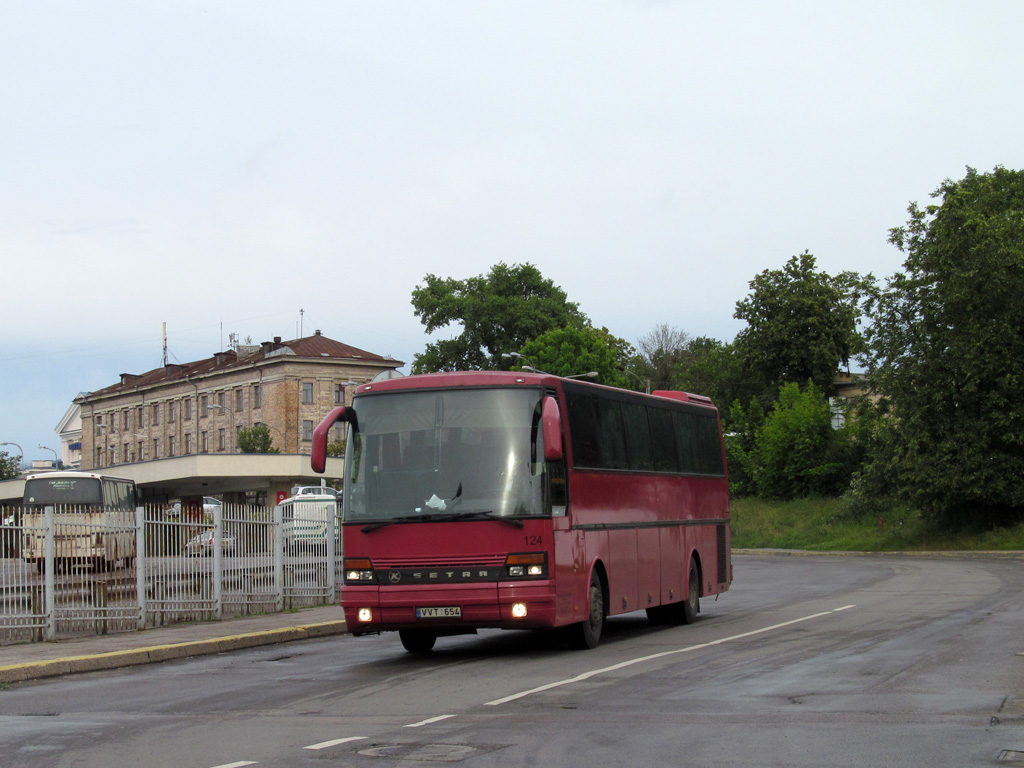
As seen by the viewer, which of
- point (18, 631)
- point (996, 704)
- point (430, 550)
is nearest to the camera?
point (996, 704)

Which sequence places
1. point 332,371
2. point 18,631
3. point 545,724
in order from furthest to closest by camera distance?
point 332,371
point 18,631
point 545,724

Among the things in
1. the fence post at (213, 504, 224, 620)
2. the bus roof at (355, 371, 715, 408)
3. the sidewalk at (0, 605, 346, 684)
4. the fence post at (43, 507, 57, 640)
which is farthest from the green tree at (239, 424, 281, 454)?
the bus roof at (355, 371, 715, 408)

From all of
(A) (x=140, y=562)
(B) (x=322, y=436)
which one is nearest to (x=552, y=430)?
(B) (x=322, y=436)

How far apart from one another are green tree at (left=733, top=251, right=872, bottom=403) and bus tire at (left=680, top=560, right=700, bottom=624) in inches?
2216

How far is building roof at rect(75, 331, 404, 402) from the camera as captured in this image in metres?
110

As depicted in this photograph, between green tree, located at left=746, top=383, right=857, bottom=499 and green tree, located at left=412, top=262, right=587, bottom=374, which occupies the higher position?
green tree, located at left=412, top=262, right=587, bottom=374

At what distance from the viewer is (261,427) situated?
97312mm

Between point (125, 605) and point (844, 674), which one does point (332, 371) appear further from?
point (844, 674)

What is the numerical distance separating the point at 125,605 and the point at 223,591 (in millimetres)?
2778

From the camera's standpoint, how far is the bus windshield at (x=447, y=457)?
14812 mm

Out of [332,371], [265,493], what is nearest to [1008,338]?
[265,493]

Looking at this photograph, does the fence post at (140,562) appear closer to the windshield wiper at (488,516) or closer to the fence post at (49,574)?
the fence post at (49,574)

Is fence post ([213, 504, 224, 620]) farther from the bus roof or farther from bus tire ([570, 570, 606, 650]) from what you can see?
bus tire ([570, 570, 606, 650])

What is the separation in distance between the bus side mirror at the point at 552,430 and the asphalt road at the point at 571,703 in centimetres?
223
